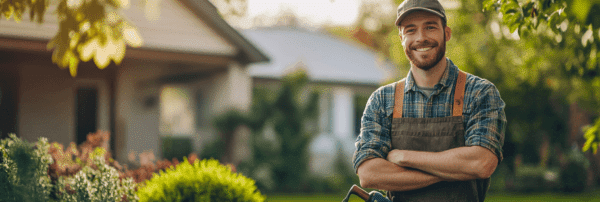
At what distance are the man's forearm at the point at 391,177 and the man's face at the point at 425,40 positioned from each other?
541 millimetres

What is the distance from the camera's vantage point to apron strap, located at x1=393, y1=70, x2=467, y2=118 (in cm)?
280

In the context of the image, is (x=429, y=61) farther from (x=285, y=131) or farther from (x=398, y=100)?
(x=285, y=131)

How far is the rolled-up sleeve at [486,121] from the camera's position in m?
2.68

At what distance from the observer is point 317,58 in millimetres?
21078

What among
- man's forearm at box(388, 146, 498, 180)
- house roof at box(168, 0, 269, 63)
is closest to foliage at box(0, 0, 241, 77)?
man's forearm at box(388, 146, 498, 180)

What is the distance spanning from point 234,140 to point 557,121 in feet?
31.9

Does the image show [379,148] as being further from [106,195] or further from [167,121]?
[167,121]

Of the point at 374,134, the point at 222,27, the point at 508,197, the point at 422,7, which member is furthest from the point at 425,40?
the point at 508,197

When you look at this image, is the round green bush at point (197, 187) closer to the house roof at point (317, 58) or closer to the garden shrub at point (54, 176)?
the garden shrub at point (54, 176)

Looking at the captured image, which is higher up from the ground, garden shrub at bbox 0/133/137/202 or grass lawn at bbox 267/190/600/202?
garden shrub at bbox 0/133/137/202

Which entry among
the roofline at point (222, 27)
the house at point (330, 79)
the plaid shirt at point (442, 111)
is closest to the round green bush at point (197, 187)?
the plaid shirt at point (442, 111)

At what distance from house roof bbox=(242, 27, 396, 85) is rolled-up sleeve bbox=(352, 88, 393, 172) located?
13804 mm

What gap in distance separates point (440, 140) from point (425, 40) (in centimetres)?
52

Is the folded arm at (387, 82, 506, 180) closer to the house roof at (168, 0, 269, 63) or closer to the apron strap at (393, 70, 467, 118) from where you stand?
the apron strap at (393, 70, 467, 118)
